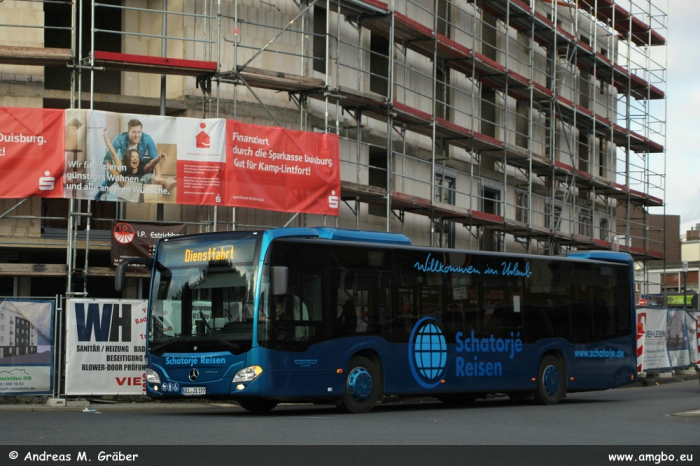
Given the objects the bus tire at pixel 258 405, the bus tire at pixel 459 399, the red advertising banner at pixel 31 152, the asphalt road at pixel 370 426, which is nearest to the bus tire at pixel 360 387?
the asphalt road at pixel 370 426

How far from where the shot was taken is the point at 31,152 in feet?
68.1

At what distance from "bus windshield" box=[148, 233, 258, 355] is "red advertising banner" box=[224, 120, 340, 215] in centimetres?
595

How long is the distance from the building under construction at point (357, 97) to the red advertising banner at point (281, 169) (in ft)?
2.25

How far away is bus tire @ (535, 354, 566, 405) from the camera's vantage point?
A: 2008cm

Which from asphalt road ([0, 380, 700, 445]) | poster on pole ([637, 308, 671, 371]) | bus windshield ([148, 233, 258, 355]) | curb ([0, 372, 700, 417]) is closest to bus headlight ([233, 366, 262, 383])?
bus windshield ([148, 233, 258, 355])

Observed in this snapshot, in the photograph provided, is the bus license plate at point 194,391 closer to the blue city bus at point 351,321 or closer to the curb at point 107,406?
the blue city bus at point 351,321

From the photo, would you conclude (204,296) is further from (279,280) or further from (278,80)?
(278,80)

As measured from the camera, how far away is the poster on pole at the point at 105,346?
60.7 feet

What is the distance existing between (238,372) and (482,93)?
2106 cm

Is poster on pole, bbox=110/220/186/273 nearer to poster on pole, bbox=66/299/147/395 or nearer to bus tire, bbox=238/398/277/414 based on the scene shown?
poster on pole, bbox=66/299/147/395

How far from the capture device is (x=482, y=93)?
112ft

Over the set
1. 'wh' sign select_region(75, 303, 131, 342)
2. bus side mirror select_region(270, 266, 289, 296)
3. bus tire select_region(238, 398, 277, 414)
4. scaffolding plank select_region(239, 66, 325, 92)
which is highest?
scaffolding plank select_region(239, 66, 325, 92)

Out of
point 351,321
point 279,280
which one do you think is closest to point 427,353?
point 351,321

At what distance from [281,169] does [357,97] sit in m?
3.41
